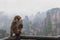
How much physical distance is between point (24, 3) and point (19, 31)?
0.75 m

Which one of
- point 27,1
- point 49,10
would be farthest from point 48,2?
point 27,1

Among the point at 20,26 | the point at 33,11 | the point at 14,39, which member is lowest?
the point at 14,39

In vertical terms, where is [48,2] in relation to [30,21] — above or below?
above

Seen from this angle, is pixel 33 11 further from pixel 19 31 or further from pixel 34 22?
pixel 19 31

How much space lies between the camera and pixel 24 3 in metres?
3.07

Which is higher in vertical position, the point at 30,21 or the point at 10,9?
the point at 10,9

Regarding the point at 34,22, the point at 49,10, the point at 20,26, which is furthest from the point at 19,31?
the point at 49,10

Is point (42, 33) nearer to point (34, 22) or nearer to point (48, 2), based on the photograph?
point (34, 22)

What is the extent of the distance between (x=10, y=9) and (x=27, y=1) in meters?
0.31

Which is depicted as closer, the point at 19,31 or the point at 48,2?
the point at 19,31

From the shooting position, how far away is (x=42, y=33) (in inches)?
117

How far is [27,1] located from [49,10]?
397mm

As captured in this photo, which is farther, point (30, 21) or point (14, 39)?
point (30, 21)

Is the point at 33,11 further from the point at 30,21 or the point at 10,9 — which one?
the point at 10,9
